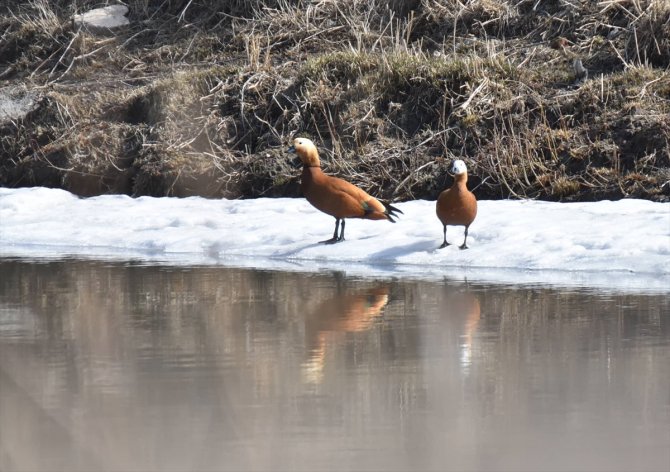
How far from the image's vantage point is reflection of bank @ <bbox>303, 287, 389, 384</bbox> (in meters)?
6.43

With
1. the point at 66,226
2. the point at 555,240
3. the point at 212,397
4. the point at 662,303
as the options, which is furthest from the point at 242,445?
the point at 66,226

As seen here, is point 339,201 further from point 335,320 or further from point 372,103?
point 372,103

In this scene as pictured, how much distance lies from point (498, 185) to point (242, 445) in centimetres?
892

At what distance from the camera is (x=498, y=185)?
532 inches

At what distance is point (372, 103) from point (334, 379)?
951 centimetres

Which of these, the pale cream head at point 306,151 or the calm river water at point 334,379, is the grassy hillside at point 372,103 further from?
the calm river water at point 334,379

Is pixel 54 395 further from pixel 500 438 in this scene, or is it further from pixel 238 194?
pixel 238 194

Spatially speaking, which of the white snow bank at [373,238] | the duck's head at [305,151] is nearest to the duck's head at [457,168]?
the white snow bank at [373,238]

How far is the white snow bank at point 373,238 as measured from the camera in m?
9.87

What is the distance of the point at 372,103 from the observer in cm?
1527

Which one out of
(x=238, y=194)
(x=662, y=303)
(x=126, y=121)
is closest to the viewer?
(x=662, y=303)

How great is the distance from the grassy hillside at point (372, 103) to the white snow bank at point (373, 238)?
0.98 metres

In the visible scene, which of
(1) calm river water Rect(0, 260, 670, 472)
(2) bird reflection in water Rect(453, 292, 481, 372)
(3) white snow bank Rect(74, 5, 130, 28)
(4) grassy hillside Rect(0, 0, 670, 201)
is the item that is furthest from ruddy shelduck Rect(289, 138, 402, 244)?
(3) white snow bank Rect(74, 5, 130, 28)

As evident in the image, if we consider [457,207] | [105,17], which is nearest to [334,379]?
[457,207]
